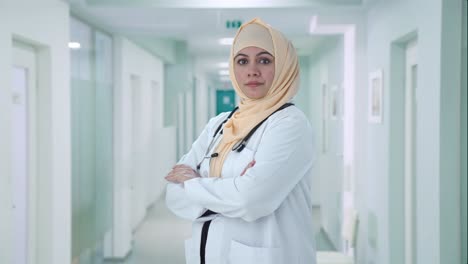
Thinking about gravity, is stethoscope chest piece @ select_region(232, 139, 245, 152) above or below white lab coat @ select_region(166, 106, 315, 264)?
above

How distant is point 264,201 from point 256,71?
0.41 meters

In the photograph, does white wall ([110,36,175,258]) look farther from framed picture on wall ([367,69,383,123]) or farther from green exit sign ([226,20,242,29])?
framed picture on wall ([367,69,383,123])

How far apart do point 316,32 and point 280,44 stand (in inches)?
131

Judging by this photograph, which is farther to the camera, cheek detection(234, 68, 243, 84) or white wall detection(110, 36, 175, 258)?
white wall detection(110, 36, 175, 258)

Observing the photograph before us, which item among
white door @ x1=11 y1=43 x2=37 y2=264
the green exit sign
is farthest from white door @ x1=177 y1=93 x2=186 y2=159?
white door @ x1=11 y1=43 x2=37 y2=264

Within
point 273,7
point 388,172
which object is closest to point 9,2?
point 273,7

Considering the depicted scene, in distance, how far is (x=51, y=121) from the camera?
4020 mm

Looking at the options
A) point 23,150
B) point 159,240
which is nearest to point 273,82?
point 23,150

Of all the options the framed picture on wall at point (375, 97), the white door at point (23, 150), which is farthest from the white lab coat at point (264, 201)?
the framed picture on wall at point (375, 97)

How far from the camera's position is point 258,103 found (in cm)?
183

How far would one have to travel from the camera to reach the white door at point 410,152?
12.1 ft

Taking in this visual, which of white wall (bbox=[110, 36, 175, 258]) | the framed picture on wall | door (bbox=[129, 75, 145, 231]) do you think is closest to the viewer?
the framed picture on wall

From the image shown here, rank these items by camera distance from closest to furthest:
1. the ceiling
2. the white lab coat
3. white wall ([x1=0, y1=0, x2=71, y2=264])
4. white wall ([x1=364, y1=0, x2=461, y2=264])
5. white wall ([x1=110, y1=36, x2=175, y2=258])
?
the white lab coat
white wall ([x1=364, y1=0, x2=461, y2=264])
white wall ([x1=0, y1=0, x2=71, y2=264])
the ceiling
white wall ([x1=110, y1=36, x2=175, y2=258])

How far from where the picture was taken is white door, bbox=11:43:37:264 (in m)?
3.65
